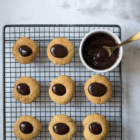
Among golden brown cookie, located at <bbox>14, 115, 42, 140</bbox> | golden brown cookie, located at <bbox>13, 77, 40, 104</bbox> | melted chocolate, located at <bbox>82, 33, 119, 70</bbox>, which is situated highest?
melted chocolate, located at <bbox>82, 33, 119, 70</bbox>

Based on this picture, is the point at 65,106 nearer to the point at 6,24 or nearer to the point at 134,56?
the point at 134,56

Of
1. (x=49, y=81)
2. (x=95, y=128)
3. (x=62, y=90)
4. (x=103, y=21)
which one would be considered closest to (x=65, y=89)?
(x=62, y=90)

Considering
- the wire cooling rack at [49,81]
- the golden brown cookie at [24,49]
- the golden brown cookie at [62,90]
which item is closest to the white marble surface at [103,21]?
the wire cooling rack at [49,81]

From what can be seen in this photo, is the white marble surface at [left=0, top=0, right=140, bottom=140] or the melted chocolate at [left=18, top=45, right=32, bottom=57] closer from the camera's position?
the melted chocolate at [left=18, top=45, right=32, bottom=57]

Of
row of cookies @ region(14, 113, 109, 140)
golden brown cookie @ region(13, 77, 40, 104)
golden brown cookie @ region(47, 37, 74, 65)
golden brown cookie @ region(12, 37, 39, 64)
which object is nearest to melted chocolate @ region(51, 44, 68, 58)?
golden brown cookie @ region(47, 37, 74, 65)

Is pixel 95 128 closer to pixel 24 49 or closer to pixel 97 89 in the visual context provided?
pixel 97 89

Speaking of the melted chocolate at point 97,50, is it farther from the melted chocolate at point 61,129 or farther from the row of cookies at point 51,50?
the melted chocolate at point 61,129

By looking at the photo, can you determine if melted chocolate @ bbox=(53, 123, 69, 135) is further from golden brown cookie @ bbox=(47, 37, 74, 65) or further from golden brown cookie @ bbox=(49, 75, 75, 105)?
golden brown cookie @ bbox=(47, 37, 74, 65)
